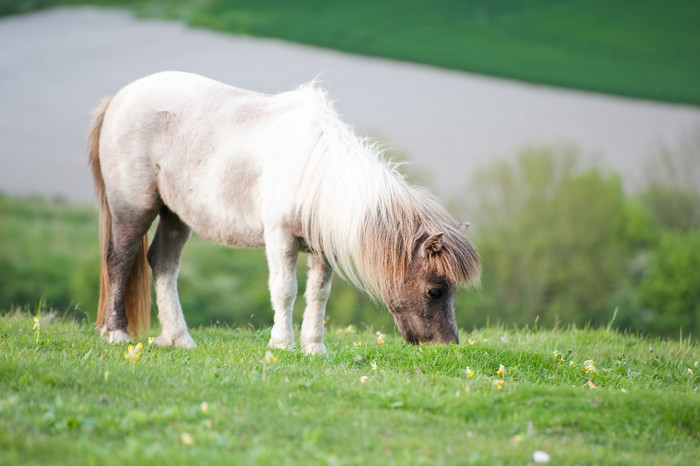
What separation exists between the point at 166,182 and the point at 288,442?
A: 3612mm

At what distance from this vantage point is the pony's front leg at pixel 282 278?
6180 millimetres

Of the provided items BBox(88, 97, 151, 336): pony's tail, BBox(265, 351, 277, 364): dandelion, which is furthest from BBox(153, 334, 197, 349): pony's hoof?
BBox(265, 351, 277, 364): dandelion

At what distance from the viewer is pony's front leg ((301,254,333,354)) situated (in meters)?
6.44

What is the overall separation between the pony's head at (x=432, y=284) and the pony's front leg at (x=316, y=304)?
62 cm

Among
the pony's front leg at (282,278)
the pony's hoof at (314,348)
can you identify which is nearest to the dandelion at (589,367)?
the pony's hoof at (314,348)

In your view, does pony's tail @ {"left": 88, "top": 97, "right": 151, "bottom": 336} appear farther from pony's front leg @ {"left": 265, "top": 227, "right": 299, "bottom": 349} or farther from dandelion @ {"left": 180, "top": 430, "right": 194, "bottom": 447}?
dandelion @ {"left": 180, "top": 430, "right": 194, "bottom": 447}

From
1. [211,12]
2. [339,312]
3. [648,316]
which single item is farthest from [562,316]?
[211,12]

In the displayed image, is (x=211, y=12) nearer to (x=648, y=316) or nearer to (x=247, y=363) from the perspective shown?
(x=648, y=316)

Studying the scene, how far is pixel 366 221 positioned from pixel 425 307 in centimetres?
84

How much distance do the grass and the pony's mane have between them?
64 cm

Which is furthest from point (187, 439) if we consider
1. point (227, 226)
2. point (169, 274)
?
point (169, 274)

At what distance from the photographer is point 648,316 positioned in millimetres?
41344

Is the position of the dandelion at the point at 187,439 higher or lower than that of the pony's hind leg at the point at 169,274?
higher

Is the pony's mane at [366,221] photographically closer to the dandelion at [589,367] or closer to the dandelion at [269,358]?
the dandelion at [269,358]
